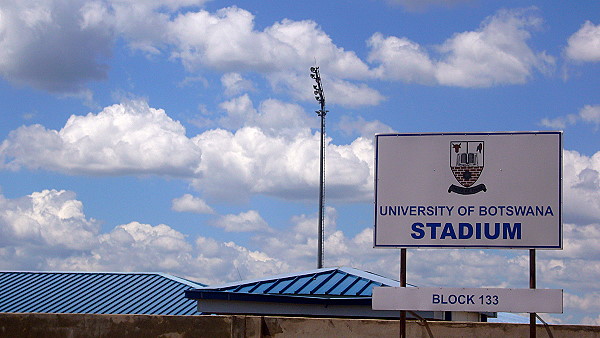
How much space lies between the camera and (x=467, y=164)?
39.8ft

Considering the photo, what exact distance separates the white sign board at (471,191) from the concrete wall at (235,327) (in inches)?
75.7

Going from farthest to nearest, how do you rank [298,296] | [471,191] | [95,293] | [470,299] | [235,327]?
[95,293], [298,296], [235,327], [471,191], [470,299]

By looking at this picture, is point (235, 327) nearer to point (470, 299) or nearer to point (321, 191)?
point (470, 299)

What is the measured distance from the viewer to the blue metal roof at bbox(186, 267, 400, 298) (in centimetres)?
1869

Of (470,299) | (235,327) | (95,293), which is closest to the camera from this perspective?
(470,299)

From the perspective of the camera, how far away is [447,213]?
12.1 m

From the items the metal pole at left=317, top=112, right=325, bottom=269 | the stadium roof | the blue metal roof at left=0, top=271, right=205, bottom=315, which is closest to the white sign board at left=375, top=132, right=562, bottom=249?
the stadium roof

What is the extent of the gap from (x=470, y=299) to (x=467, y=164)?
1939mm

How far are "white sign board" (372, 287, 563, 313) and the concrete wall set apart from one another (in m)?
1.29

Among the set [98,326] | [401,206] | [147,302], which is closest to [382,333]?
[401,206]

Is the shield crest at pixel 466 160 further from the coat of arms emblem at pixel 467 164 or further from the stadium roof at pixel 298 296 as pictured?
the stadium roof at pixel 298 296

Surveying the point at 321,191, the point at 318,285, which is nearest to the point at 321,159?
the point at 321,191

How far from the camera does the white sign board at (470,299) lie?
11.8 m

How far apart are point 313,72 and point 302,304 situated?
21303 millimetres
